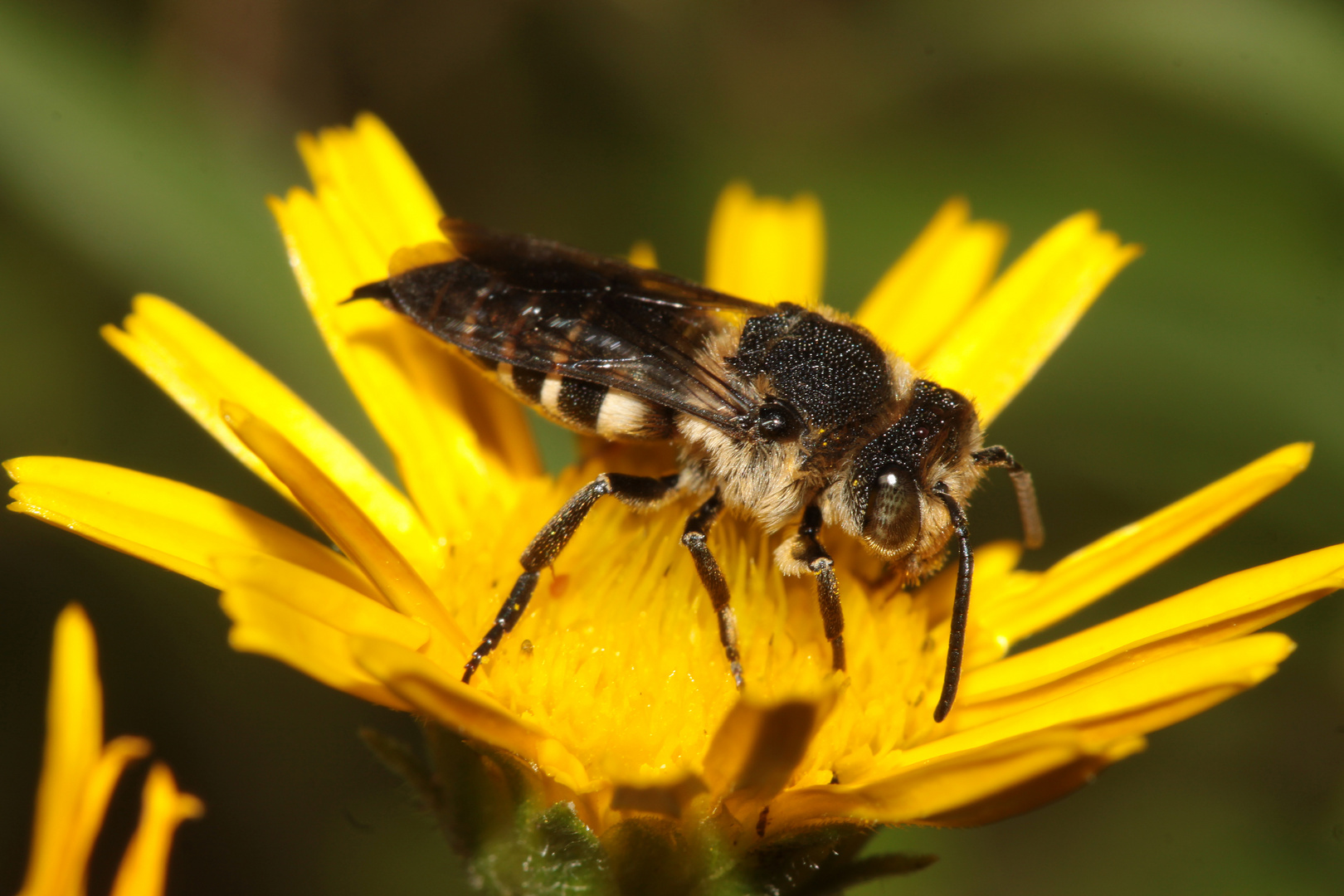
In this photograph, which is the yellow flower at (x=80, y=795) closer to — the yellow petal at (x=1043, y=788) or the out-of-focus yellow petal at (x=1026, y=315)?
the yellow petal at (x=1043, y=788)

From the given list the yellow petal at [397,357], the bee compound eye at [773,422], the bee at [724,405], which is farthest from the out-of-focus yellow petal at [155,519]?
the bee compound eye at [773,422]

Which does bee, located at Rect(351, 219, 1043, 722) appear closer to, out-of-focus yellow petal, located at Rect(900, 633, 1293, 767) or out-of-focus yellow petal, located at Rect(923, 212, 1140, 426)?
out-of-focus yellow petal, located at Rect(900, 633, 1293, 767)

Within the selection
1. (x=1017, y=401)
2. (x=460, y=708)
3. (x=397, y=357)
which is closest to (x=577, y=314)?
(x=397, y=357)

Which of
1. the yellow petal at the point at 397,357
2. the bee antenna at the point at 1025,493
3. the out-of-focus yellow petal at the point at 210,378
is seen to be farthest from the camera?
the yellow petal at the point at 397,357

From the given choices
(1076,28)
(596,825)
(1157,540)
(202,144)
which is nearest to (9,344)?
(202,144)

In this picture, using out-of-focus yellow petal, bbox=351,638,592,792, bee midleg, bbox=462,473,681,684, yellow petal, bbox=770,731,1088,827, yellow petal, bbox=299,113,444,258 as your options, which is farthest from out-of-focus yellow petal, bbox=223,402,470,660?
yellow petal, bbox=299,113,444,258

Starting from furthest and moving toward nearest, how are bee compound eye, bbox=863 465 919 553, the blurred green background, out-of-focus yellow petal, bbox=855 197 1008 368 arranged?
the blurred green background
out-of-focus yellow petal, bbox=855 197 1008 368
bee compound eye, bbox=863 465 919 553

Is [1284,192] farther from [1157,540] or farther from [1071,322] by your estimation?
[1157,540]
